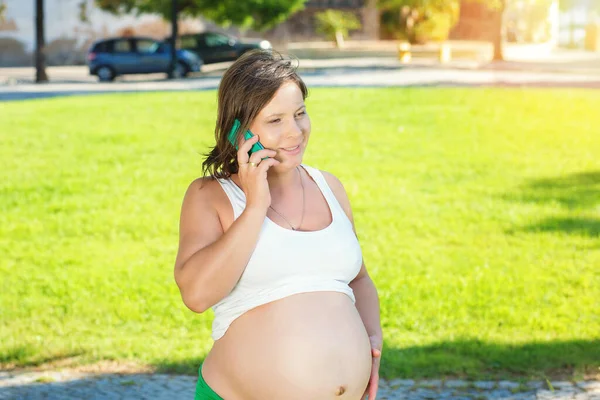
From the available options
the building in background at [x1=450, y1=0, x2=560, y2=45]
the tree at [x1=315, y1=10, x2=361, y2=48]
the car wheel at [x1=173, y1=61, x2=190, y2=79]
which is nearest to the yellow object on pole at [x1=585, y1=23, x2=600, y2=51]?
the building in background at [x1=450, y1=0, x2=560, y2=45]

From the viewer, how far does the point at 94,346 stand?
18.9 feet

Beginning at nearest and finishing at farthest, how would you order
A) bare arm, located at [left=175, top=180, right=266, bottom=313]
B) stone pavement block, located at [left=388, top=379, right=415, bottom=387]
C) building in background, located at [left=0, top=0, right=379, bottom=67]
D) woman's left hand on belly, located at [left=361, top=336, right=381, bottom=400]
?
bare arm, located at [left=175, top=180, right=266, bottom=313] → woman's left hand on belly, located at [left=361, top=336, right=381, bottom=400] → stone pavement block, located at [left=388, top=379, right=415, bottom=387] → building in background, located at [left=0, top=0, right=379, bottom=67]

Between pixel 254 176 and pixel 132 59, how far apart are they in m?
30.5

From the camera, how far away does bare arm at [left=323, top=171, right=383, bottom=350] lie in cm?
280

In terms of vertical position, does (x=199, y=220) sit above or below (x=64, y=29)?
below

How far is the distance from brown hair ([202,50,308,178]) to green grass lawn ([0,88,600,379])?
0.91 m

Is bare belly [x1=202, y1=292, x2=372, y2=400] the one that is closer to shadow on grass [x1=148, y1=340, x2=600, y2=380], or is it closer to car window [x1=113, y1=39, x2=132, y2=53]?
shadow on grass [x1=148, y1=340, x2=600, y2=380]

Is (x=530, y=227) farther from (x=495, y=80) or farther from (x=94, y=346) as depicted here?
(x=495, y=80)

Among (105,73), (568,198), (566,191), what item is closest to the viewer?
(568,198)

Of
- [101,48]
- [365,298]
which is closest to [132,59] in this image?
[101,48]

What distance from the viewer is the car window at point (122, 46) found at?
32.2 m

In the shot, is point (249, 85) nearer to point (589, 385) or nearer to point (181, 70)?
point (589, 385)

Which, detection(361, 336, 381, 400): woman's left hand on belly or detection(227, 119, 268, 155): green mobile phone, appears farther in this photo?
detection(361, 336, 381, 400): woman's left hand on belly

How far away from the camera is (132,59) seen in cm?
3200
